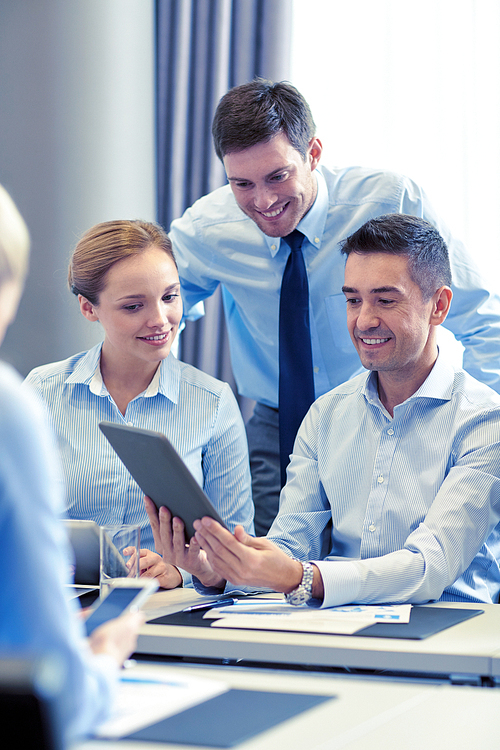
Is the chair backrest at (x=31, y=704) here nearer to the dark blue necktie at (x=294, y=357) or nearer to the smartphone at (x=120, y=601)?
the smartphone at (x=120, y=601)

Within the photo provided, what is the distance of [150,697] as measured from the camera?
993 mm

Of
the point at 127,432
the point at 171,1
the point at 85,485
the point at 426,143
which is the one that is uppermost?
the point at 171,1

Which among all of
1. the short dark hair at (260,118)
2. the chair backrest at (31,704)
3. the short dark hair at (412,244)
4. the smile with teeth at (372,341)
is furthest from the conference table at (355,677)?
the short dark hair at (260,118)

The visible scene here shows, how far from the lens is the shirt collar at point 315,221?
2506mm

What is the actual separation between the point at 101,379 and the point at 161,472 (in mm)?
773

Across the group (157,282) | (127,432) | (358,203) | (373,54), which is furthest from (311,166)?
(127,432)

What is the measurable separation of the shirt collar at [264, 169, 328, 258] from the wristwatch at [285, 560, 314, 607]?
1.22 meters

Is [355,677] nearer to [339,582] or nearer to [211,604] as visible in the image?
[339,582]

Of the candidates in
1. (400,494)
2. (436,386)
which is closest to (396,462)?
(400,494)

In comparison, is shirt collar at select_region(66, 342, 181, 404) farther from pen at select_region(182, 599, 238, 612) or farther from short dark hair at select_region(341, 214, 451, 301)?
pen at select_region(182, 599, 238, 612)

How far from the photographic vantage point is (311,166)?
8.32 ft

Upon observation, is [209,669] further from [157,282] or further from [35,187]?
[35,187]

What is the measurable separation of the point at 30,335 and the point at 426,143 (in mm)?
1707

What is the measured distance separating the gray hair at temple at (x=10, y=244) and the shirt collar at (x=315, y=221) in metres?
1.79
